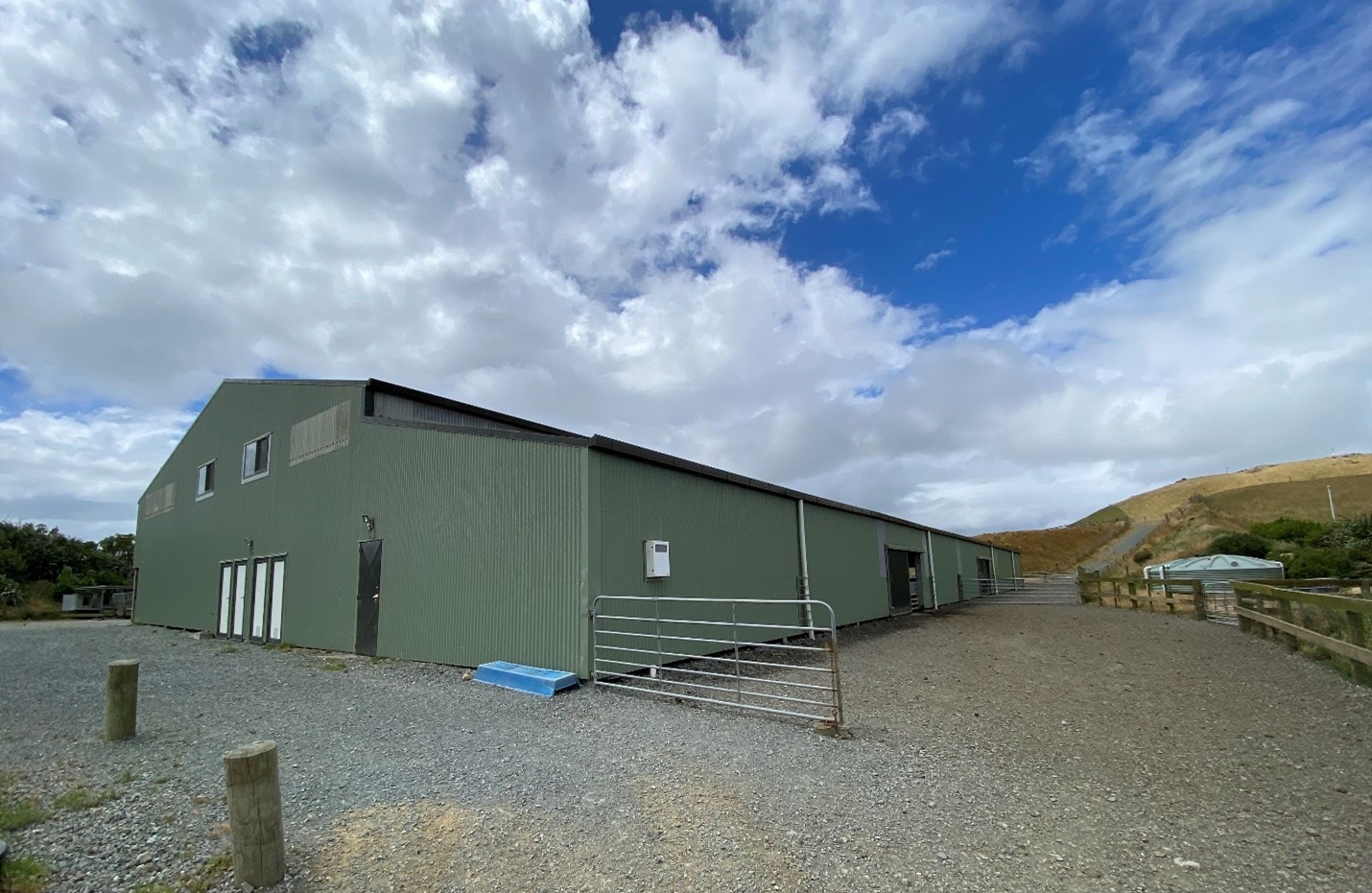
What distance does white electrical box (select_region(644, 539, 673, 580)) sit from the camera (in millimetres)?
10008

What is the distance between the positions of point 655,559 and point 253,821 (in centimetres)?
680

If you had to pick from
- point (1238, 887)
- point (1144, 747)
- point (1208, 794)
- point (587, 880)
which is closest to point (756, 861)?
point (587, 880)

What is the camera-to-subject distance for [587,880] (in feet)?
11.8

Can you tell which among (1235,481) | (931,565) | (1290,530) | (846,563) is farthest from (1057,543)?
(846,563)

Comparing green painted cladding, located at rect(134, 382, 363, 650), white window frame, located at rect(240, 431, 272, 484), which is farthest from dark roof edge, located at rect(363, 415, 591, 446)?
Answer: white window frame, located at rect(240, 431, 272, 484)

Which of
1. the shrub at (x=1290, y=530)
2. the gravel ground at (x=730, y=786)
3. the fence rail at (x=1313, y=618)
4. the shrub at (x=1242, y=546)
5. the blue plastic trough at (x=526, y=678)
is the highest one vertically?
the shrub at (x=1290, y=530)

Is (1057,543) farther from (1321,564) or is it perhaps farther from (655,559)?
(655,559)

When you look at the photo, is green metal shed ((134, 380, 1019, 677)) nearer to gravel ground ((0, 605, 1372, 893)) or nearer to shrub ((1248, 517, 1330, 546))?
gravel ground ((0, 605, 1372, 893))

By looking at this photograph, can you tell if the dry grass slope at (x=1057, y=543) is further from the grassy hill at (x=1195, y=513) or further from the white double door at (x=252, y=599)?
the white double door at (x=252, y=599)

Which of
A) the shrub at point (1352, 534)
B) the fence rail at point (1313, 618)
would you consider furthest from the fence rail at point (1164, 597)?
the shrub at point (1352, 534)

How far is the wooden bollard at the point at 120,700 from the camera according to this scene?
6148 mm

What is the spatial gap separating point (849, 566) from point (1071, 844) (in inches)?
555

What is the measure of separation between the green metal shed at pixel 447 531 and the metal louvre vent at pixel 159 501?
0.74 m

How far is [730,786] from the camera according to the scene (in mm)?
4855
